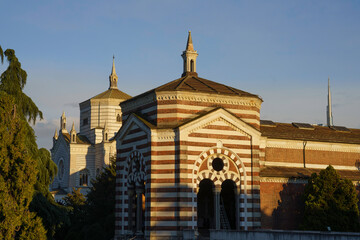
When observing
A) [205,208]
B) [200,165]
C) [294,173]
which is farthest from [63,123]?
[200,165]

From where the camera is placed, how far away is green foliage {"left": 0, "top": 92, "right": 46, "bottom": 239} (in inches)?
1044

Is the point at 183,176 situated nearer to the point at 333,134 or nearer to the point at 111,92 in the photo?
the point at 333,134

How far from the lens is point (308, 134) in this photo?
126ft

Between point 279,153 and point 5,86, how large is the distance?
58.5ft

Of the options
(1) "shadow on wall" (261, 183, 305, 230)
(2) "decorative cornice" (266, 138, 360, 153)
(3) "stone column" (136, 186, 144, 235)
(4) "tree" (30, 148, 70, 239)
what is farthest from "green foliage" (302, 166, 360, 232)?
(4) "tree" (30, 148, 70, 239)

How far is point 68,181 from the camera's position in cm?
7994

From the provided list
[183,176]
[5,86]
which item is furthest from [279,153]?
[5,86]

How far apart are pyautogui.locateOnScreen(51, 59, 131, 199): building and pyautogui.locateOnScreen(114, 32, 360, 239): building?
44104 mm

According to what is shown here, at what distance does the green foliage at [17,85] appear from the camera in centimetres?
3384

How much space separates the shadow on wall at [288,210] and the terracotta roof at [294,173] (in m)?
0.64

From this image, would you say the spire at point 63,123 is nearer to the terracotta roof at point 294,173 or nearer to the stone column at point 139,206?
the stone column at point 139,206

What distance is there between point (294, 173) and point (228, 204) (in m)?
4.60

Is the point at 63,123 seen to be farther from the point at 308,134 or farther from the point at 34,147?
the point at 308,134

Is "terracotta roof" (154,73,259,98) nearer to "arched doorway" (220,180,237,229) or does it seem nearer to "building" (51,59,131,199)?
"arched doorway" (220,180,237,229)
